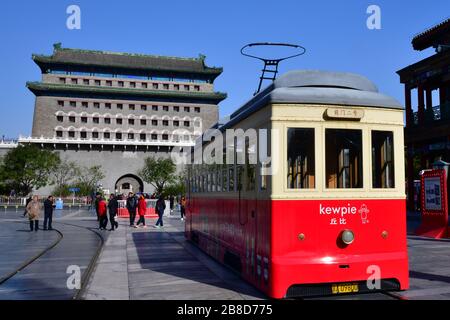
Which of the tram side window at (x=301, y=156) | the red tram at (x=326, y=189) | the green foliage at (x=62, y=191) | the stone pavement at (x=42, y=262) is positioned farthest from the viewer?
the green foliage at (x=62, y=191)

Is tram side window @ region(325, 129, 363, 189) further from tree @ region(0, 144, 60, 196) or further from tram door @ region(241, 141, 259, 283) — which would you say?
tree @ region(0, 144, 60, 196)

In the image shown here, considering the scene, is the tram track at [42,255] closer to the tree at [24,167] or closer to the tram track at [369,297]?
the tram track at [369,297]

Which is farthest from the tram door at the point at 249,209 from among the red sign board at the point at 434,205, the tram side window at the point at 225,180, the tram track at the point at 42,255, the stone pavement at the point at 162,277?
the red sign board at the point at 434,205

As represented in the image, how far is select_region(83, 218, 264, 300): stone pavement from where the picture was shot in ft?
23.4

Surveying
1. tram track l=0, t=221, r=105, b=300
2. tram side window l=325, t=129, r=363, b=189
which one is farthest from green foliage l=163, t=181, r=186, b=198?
tram side window l=325, t=129, r=363, b=189

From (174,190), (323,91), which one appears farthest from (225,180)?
(174,190)

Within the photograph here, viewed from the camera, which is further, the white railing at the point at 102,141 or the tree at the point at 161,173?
the white railing at the point at 102,141

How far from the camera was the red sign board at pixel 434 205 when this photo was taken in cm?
1534

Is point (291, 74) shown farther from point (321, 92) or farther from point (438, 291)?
point (438, 291)

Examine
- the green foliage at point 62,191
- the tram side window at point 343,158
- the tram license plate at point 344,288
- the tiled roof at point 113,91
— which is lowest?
the tram license plate at point 344,288

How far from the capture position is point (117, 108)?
72.7 metres

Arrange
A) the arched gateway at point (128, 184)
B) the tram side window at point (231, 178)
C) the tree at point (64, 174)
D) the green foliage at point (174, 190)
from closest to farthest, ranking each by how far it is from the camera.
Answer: the tram side window at point (231, 178)
the green foliage at point (174, 190)
the tree at point (64, 174)
the arched gateway at point (128, 184)

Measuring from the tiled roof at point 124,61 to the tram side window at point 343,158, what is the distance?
70186 mm

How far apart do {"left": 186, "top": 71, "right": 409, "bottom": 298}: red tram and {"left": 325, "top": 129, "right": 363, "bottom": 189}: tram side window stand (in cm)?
1
